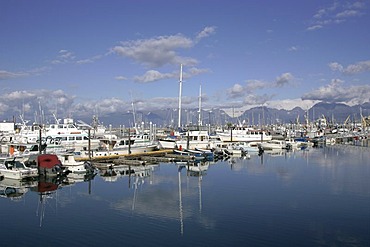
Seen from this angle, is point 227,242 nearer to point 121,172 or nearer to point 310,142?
point 121,172

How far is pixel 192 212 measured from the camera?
22766 millimetres

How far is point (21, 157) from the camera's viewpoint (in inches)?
1571

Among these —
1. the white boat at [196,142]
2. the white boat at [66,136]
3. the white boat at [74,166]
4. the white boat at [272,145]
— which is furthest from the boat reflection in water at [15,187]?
the white boat at [272,145]

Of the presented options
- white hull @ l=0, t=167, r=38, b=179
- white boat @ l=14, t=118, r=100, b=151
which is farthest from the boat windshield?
white boat @ l=14, t=118, r=100, b=151

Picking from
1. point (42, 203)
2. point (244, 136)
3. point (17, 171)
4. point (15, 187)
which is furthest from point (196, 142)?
point (42, 203)

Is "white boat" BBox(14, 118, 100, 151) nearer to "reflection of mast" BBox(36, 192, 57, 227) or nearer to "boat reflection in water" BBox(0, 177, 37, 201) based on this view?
"boat reflection in water" BBox(0, 177, 37, 201)

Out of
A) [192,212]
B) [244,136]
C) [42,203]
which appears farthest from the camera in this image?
[244,136]

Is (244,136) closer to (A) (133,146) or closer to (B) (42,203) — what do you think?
(A) (133,146)

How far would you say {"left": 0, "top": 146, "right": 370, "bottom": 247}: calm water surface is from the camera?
18.1 m

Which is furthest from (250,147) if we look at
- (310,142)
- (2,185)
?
(2,185)

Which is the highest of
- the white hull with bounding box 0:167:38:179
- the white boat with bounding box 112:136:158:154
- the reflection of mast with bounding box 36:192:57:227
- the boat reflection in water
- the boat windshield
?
the white boat with bounding box 112:136:158:154

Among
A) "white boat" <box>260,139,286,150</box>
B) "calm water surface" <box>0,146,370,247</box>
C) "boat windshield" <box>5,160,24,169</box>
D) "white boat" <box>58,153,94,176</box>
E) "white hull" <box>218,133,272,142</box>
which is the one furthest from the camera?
"white hull" <box>218,133,272,142</box>

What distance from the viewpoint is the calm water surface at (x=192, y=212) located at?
18.1m

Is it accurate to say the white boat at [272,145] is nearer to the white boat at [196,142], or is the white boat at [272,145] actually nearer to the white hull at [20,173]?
the white boat at [196,142]
